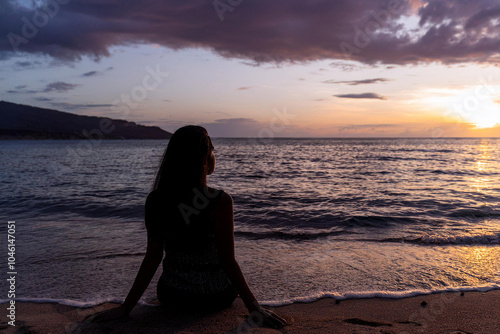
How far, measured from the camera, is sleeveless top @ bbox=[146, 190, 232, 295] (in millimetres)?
2826

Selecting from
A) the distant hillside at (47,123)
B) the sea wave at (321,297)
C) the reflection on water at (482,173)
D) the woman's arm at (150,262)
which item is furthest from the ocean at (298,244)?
the distant hillside at (47,123)

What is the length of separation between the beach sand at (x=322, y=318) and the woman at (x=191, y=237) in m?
0.14

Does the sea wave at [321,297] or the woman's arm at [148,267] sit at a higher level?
the woman's arm at [148,267]

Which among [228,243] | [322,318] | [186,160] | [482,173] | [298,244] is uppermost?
[186,160]

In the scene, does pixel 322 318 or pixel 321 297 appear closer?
pixel 322 318

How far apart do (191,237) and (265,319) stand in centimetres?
100

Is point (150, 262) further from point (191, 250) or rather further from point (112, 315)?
point (112, 315)

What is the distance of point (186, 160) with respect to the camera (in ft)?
8.86

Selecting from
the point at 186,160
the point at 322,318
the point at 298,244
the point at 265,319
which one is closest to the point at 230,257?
the point at 265,319

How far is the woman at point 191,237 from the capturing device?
274 centimetres

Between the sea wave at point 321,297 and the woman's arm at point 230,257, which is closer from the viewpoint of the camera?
the woman's arm at point 230,257

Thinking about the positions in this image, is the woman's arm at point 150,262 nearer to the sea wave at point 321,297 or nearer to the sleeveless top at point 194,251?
the sleeveless top at point 194,251

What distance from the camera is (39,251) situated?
593cm

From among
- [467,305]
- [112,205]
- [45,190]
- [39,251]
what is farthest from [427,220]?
[45,190]
